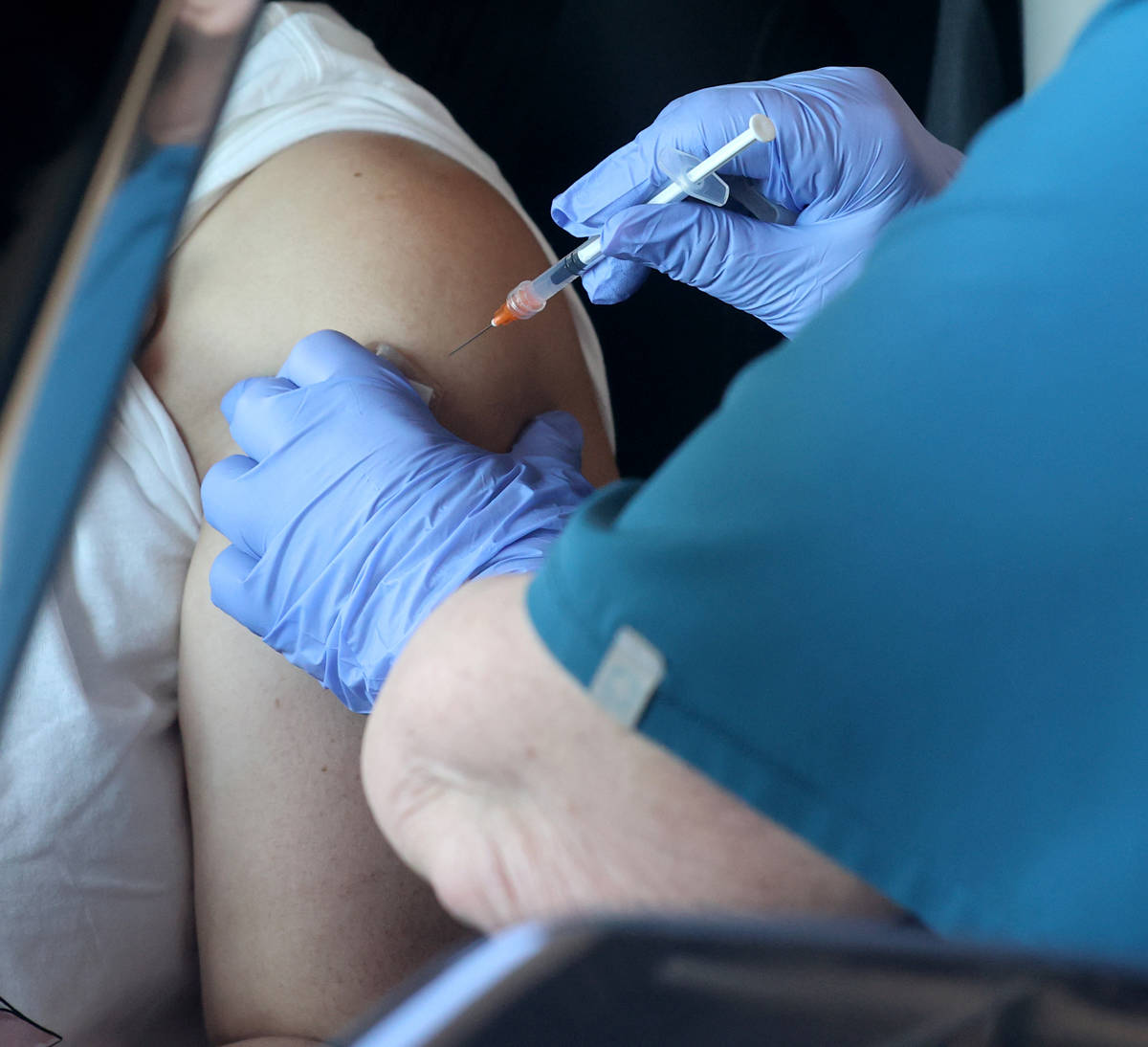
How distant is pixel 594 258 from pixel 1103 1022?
0.78 meters

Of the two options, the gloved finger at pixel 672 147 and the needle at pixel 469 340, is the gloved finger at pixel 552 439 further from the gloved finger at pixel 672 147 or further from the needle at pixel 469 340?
the gloved finger at pixel 672 147

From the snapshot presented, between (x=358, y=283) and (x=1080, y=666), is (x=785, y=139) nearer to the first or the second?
(x=358, y=283)

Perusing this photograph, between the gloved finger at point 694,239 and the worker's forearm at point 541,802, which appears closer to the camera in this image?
the worker's forearm at point 541,802

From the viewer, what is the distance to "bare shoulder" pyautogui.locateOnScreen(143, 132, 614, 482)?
1.09 metres

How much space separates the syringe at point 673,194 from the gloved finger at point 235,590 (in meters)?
0.37

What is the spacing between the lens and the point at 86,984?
2.93 feet

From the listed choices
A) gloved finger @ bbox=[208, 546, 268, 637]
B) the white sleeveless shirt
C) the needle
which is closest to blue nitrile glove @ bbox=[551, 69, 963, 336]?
the needle

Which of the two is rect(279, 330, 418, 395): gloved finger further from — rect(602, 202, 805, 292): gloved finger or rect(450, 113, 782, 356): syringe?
rect(602, 202, 805, 292): gloved finger

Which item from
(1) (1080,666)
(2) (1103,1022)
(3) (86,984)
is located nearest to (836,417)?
(1) (1080,666)

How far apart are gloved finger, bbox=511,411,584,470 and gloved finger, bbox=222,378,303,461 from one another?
0.84 ft

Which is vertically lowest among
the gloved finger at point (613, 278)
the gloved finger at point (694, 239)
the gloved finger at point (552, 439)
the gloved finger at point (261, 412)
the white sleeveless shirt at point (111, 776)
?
the white sleeveless shirt at point (111, 776)

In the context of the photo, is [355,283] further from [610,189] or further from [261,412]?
[610,189]

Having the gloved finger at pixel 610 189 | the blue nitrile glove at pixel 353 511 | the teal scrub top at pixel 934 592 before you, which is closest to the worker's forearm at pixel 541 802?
the teal scrub top at pixel 934 592

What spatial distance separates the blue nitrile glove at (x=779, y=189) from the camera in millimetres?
893
